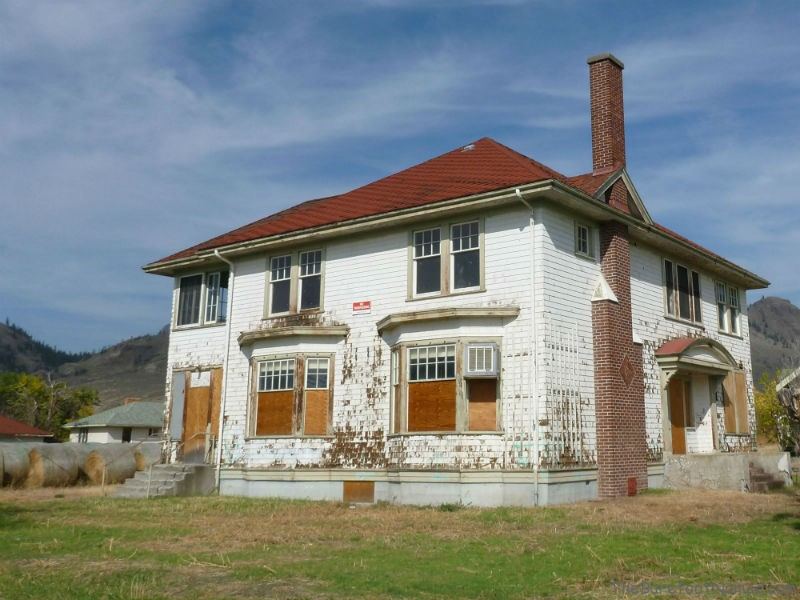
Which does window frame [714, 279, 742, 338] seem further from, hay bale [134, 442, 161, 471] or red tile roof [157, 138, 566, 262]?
hay bale [134, 442, 161, 471]

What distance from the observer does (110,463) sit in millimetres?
24984

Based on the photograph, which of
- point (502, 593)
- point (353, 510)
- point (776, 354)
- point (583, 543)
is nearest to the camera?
point (502, 593)

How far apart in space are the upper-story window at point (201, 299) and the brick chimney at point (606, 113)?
1073cm

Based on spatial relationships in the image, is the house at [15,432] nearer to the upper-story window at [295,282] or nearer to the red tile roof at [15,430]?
the red tile roof at [15,430]

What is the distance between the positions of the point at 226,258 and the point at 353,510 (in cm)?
911

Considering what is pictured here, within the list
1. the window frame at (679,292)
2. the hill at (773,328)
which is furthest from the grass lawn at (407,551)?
the hill at (773,328)

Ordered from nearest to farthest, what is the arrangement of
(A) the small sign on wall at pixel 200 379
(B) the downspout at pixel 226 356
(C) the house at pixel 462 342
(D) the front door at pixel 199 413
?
(C) the house at pixel 462 342 < (B) the downspout at pixel 226 356 < (D) the front door at pixel 199 413 < (A) the small sign on wall at pixel 200 379

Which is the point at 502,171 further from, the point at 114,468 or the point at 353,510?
the point at 114,468

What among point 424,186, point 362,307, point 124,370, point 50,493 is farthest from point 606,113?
point 124,370

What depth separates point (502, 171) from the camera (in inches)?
720

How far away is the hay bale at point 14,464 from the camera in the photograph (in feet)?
75.1

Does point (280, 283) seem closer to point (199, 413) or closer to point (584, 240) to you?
point (199, 413)

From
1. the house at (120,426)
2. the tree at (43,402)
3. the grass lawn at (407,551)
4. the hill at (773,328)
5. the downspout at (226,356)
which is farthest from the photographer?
the hill at (773,328)

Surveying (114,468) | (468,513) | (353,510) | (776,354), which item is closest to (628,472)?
(468,513)
